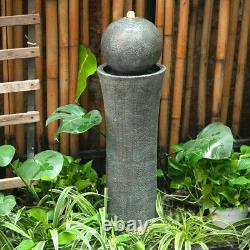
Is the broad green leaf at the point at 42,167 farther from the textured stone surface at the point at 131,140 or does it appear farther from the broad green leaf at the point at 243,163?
the broad green leaf at the point at 243,163

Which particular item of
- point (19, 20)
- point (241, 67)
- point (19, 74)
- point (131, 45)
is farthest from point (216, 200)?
point (19, 20)

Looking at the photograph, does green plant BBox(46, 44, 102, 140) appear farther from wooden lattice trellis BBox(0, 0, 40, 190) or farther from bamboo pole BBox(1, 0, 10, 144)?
bamboo pole BBox(1, 0, 10, 144)

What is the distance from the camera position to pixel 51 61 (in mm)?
4617

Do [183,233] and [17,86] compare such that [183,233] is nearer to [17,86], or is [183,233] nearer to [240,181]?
[240,181]

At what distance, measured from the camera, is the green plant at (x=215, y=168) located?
14.2ft

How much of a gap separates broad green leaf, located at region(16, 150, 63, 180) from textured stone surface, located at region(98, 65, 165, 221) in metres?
0.36

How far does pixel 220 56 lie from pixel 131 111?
1125mm

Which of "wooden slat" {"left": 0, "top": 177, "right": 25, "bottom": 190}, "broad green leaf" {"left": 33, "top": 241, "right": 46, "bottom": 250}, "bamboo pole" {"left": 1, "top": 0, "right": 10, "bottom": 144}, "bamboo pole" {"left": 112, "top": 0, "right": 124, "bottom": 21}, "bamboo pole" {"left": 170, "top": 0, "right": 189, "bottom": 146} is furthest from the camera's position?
"bamboo pole" {"left": 170, "top": 0, "right": 189, "bottom": 146}

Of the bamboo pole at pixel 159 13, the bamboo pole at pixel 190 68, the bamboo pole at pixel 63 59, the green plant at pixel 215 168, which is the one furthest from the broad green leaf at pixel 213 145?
the bamboo pole at pixel 63 59

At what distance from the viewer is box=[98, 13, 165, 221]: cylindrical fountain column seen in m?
3.90

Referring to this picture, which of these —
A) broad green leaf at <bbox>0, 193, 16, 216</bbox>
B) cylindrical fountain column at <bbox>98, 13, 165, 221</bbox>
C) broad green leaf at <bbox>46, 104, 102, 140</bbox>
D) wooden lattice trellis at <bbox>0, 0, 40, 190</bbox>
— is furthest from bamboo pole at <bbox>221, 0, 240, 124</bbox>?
broad green leaf at <bbox>0, 193, 16, 216</bbox>

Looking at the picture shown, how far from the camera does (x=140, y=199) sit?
14.1 ft

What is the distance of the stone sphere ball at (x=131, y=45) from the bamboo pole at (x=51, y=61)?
2.19ft

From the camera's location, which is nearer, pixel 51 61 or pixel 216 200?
pixel 216 200
